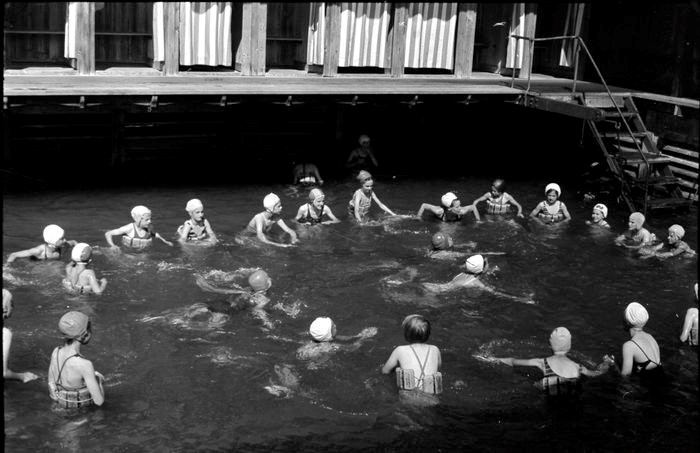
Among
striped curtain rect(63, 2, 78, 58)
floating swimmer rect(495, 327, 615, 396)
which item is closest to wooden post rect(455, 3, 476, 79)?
striped curtain rect(63, 2, 78, 58)

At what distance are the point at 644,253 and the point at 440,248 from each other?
162 inches

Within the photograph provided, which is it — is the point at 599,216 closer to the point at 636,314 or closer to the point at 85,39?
the point at 636,314

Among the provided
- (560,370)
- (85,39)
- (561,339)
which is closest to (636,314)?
(561,339)

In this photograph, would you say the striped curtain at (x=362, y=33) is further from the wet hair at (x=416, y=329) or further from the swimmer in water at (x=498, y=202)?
the wet hair at (x=416, y=329)

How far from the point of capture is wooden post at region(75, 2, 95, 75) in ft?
61.3

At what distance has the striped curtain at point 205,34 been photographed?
66.3ft

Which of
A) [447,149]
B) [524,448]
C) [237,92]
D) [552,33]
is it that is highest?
[552,33]

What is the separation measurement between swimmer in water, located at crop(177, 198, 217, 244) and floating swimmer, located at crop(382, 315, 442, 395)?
668 cm

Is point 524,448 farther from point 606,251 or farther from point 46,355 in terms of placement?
point 606,251

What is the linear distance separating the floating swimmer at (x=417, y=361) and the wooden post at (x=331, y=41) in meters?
12.7

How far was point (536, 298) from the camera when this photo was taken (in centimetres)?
1454

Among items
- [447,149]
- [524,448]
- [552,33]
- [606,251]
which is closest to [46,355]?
[524,448]

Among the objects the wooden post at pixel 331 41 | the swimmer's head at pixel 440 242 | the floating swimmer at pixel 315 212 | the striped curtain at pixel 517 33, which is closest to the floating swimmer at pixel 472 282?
the swimmer's head at pixel 440 242

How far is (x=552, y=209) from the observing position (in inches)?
734
